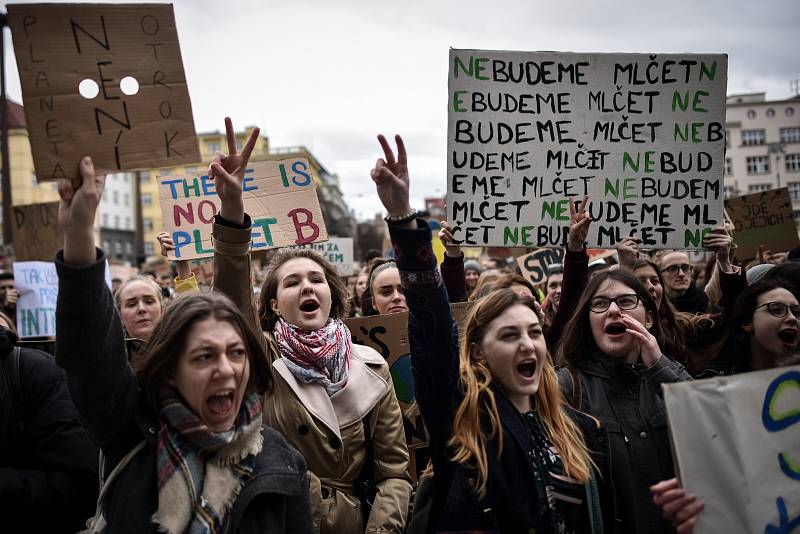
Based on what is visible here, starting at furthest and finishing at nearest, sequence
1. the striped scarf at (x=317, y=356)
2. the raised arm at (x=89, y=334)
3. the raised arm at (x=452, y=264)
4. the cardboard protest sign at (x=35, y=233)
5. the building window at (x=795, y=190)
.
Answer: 1. the building window at (x=795, y=190)
2. the cardboard protest sign at (x=35, y=233)
3. the raised arm at (x=452, y=264)
4. the striped scarf at (x=317, y=356)
5. the raised arm at (x=89, y=334)

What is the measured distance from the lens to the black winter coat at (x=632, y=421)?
268 cm

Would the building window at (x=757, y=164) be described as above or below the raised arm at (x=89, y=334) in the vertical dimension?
below

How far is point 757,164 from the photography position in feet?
233

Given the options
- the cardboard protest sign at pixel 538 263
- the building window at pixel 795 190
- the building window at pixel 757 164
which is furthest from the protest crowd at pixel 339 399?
the building window at pixel 757 164

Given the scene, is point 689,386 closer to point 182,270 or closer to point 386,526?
point 386,526

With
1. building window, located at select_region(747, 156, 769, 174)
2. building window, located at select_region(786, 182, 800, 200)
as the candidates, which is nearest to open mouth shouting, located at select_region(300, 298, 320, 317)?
building window, located at select_region(786, 182, 800, 200)

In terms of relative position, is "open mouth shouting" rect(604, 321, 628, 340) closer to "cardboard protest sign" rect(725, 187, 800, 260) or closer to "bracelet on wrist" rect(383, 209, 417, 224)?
"bracelet on wrist" rect(383, 209, 417, 224)

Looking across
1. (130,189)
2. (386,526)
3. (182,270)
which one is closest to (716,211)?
(386,526)

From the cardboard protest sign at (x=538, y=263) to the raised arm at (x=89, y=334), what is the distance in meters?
6.07

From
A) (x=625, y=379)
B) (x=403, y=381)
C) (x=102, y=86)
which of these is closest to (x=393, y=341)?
(x=403, y=381)

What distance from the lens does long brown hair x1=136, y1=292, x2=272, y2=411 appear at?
2.12m

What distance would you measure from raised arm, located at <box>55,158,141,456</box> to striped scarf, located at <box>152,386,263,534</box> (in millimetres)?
143

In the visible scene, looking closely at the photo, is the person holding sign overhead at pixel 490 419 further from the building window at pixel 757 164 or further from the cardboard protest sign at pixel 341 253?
the building window at pixel 757 164

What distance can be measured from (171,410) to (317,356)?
1.20 meters
